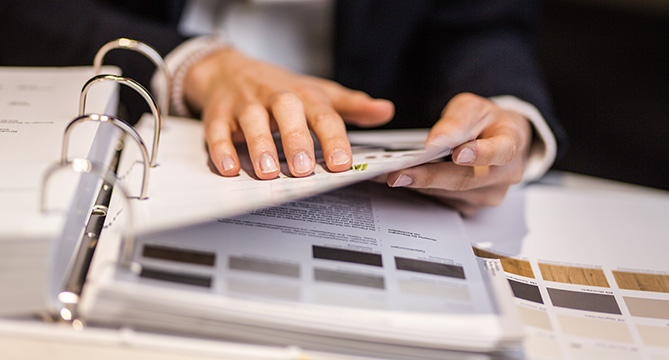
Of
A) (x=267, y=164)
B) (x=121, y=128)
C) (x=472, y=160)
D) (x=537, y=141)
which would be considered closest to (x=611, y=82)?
(x=537, y=141)

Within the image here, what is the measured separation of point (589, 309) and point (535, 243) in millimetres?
96

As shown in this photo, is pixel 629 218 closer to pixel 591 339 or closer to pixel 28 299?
pixel 591 339

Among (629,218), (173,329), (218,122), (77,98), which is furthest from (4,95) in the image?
(629,218)

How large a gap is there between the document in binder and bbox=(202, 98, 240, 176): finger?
1 cm

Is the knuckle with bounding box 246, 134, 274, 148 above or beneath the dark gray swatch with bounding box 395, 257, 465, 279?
above

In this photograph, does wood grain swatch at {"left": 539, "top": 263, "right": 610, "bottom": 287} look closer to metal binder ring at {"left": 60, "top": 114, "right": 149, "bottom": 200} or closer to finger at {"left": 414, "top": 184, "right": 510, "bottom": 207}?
finger at {"left": 414, "top": 184, "right": 510, "bottom": 207}

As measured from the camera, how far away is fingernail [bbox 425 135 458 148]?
408 mm

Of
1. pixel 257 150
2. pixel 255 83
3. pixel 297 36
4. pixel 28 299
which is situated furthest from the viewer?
pixel 297 36

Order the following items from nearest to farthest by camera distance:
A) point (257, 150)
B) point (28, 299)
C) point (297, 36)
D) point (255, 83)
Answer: point (28, 299), point (257, 150), point (255, 83), point (297, 36)

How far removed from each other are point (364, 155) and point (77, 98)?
275 millimetres

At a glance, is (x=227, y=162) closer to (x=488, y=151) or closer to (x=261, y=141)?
(x=261, y=141)

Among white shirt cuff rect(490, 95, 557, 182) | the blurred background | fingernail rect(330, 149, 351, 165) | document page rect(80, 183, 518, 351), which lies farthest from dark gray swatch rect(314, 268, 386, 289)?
the blurred background

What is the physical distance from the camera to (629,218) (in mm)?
516

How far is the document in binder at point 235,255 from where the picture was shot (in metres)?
0.30
